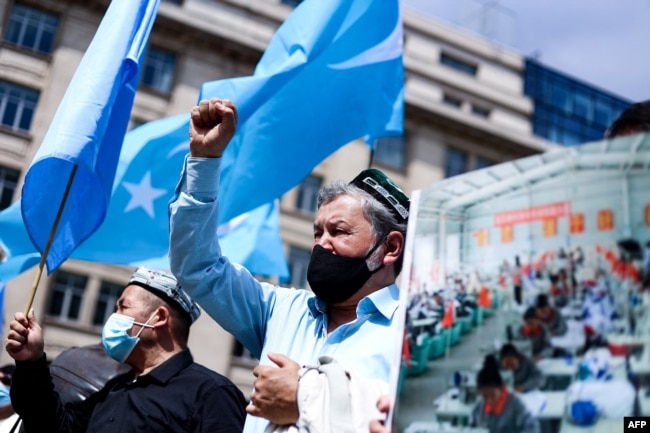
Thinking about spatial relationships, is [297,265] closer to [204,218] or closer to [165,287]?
[165,287]

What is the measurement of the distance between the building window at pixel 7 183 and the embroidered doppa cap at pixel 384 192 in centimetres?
1692

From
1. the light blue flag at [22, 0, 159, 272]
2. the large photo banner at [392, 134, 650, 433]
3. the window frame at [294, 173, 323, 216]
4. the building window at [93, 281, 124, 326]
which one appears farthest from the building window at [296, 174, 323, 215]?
the large photo banner at [392, 134, 650, 433]

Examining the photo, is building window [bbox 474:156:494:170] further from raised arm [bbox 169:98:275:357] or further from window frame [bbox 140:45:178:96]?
raised arm [bbox 169:98:275:357]

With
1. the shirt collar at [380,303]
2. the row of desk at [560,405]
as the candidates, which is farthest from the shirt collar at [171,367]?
the row of desk at [560,405]

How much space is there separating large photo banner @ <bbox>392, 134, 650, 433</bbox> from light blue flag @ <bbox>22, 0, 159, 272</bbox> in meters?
1.80

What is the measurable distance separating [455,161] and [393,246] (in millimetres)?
22263

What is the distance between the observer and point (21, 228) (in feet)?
14.5

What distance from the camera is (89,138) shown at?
2885 millimetres

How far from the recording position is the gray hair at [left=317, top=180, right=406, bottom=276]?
227cm

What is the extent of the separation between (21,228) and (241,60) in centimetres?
1695

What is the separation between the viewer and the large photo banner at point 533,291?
3.84 feet

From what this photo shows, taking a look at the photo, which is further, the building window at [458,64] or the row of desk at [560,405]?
the building window at [458,64]

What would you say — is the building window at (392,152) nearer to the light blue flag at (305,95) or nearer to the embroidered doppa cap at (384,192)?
the light blue flag at (305,95)

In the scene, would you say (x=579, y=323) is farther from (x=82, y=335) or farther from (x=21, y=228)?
(x=82, y=335)
